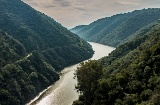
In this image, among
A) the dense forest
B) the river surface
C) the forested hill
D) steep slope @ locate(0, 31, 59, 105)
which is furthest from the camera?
the forested hill

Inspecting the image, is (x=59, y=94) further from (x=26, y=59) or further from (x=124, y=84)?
(x=124, y=84)

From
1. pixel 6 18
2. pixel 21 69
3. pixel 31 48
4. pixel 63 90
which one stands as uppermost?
pixel 6 18

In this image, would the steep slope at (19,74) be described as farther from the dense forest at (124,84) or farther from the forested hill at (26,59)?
the dense forest at (124,84)

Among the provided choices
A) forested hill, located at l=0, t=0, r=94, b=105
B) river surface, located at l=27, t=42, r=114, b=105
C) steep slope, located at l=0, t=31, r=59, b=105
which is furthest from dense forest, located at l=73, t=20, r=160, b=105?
forested hill, located at l=0, t=0, r=94, b=105

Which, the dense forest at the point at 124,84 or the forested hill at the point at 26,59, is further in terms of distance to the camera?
the forested hill at the point at 26,59

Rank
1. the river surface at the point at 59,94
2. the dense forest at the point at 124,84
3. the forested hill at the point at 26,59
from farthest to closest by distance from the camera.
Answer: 1. the forested hill at the point at 26,59
2. the river surface at the point at 59,94
3. the dense forest at the point at 124,84

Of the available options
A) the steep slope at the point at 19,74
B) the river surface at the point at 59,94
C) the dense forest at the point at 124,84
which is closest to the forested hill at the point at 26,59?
the steep slope at the point at 19,74

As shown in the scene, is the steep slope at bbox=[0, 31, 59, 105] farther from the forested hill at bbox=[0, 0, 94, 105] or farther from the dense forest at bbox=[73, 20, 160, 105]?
the dense forest at bbox=[73, 20, 160, 105]

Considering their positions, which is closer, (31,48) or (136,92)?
(136,92)

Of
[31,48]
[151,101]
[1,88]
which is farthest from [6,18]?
[151,101]

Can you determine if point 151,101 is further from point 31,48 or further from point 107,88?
point 31,48

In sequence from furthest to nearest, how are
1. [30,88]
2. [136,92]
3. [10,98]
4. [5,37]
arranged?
1. [5,37]
2. [30,88]
3. [10,98]
4. [136,92]
